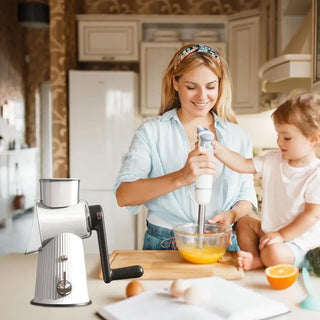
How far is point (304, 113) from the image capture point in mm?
1290

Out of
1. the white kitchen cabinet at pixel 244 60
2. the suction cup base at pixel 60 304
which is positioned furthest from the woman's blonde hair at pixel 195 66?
the white kitchen cabinet at pixel 244 60

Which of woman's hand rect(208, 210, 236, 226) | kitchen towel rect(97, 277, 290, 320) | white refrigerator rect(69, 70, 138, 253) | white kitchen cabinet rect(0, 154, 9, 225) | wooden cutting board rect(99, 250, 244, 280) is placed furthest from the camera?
white kitchen cabinet rect(0, 154, 9, 225)

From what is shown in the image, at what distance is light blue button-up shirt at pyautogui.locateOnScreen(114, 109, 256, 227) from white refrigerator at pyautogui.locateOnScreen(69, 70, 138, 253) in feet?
8.32

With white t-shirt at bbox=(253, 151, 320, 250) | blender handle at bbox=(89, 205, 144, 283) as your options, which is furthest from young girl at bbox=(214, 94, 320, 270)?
blender handle at bbox=(89, 205, 144, 283)

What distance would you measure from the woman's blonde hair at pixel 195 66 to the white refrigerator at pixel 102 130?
251cm

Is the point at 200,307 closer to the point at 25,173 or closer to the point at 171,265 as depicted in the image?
the point at 171,265

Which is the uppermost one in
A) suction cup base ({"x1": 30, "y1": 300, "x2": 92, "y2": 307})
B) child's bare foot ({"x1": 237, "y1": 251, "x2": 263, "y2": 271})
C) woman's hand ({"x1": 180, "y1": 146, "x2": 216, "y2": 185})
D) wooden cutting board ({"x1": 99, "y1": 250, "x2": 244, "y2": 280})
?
woman's hand ({"x1": 180, "y1": 146, "x2": 216, "y2": 185})

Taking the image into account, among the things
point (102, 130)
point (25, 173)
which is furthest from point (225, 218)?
point (25, 173)

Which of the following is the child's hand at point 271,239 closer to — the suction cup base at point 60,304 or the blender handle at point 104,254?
the blender handle at point 104,254

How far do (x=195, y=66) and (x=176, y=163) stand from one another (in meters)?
0.35

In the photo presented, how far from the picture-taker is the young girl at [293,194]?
128 centimetres

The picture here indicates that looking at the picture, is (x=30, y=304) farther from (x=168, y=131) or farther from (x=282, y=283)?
(x=168, y=131)

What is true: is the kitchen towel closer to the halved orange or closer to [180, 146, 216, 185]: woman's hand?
the halved orange

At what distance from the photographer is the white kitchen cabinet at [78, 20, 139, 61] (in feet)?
14.5
